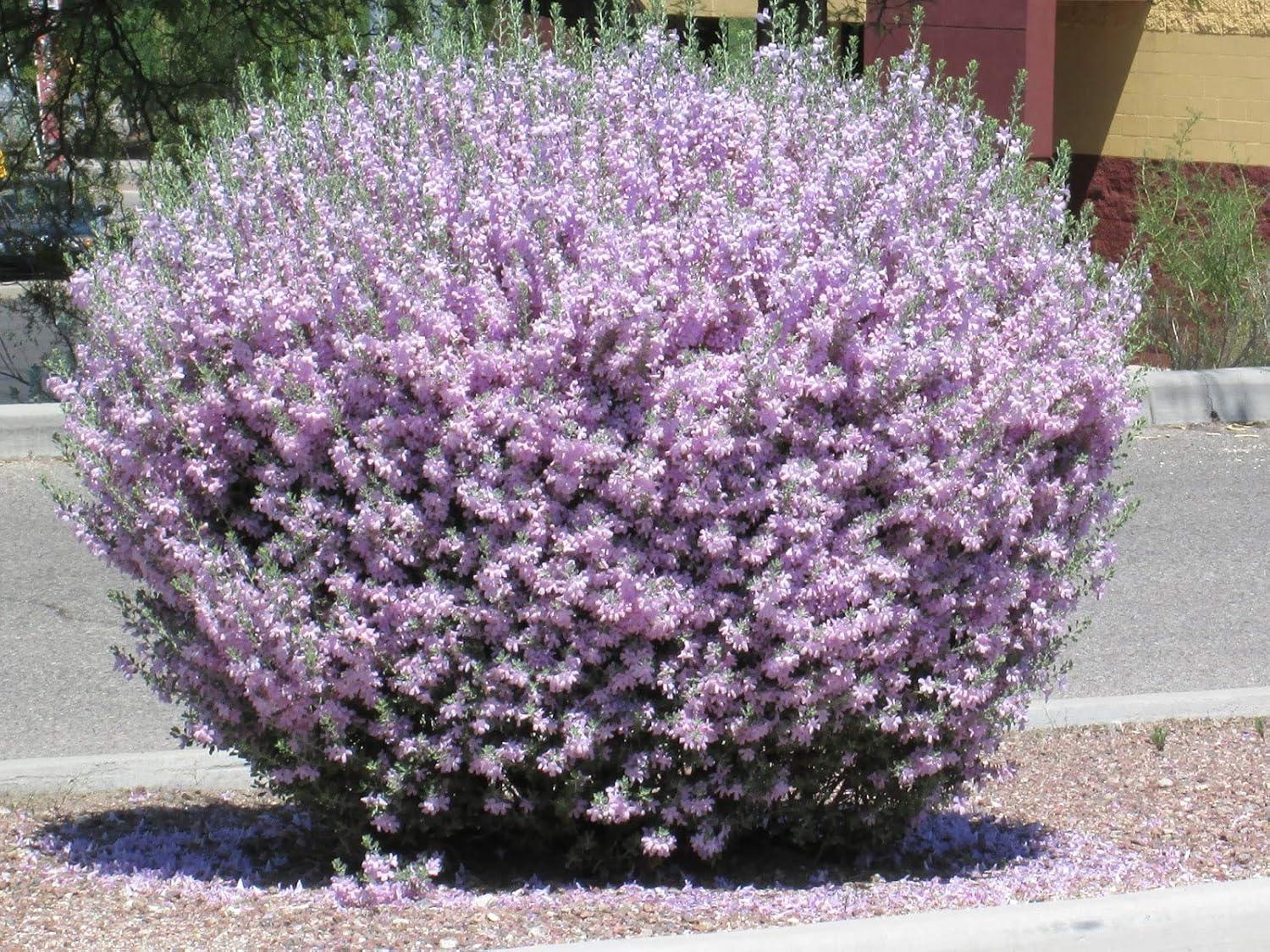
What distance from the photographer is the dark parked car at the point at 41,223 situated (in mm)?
11875

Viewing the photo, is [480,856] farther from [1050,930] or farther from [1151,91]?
[1151,91]

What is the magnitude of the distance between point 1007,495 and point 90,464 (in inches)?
84.1

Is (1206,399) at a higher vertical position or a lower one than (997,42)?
lower

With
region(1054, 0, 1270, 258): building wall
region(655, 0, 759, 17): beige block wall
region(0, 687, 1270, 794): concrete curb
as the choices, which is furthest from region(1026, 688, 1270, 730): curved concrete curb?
region(655, 0, 759, 17): beige block wall

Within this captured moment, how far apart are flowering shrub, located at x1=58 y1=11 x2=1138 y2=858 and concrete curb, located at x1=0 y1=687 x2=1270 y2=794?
1.23 m

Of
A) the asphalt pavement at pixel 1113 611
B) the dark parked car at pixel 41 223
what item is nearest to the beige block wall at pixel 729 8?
the dark parked car at pixel 41 223

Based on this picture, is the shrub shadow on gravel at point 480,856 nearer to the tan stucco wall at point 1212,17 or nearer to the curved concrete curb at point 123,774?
the curved concrete curb at point 123,774

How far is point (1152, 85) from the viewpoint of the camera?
13.9 meters

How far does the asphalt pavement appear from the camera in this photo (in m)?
6.23

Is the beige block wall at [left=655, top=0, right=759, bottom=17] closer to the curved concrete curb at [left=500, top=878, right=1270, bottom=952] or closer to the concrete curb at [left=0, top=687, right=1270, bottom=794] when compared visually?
the concrete curb at [left=0, top=687, right=1270, bottom=794]

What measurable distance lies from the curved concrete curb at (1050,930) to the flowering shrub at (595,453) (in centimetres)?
49

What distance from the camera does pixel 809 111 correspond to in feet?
14.4

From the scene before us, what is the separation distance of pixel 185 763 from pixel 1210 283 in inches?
340

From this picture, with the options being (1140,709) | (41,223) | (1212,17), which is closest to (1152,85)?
(1212,17)
